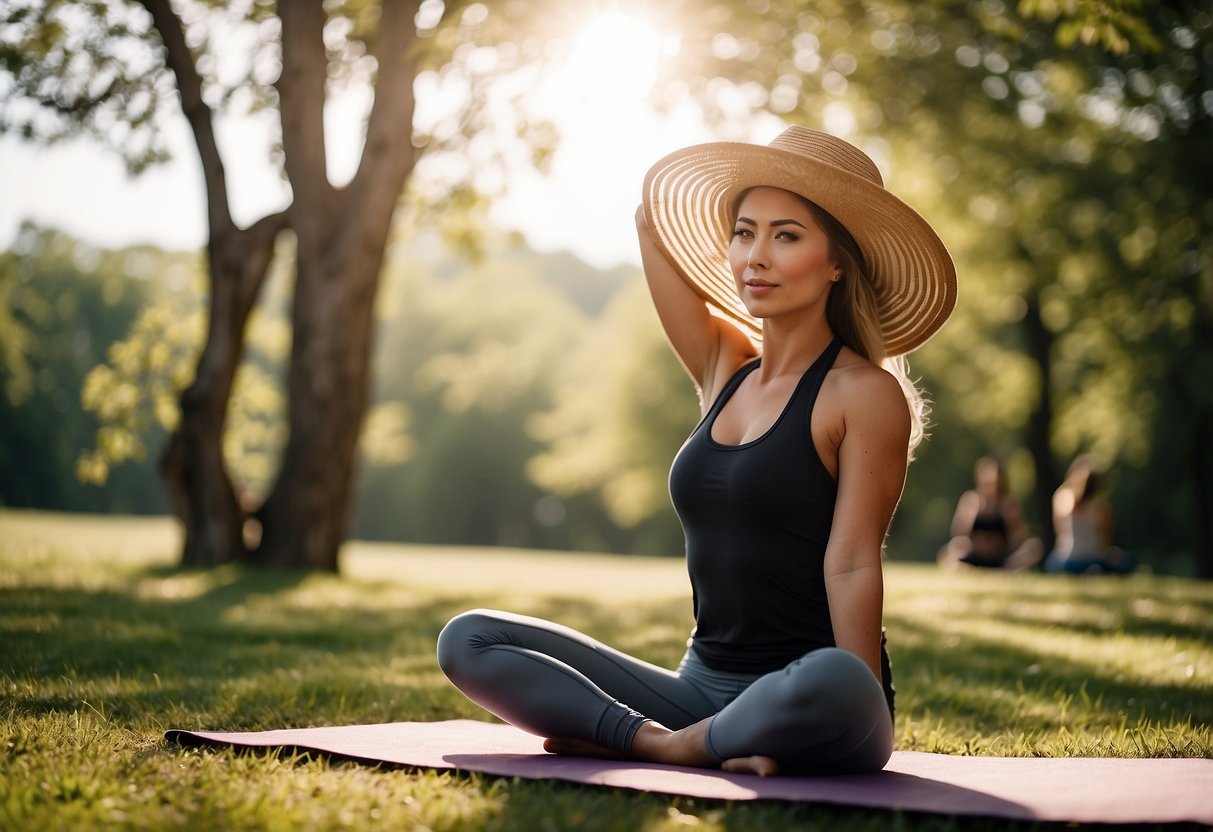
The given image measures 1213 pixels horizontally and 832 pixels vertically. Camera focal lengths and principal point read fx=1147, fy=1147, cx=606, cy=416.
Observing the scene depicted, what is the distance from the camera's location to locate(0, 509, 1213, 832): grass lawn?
2822 millimetres

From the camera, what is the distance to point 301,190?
38.1 ft

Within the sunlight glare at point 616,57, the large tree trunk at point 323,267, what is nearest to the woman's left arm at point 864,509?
the sunlight glare at point 616,57

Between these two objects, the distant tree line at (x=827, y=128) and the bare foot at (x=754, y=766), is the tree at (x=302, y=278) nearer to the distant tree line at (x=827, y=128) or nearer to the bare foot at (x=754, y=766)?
the distant tree line at (x=827, y=128)

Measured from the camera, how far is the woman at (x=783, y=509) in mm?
3252

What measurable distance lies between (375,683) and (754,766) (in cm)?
265

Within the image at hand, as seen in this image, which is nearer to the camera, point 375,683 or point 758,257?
point 758,257

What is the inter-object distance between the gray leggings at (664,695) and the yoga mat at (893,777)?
92mm

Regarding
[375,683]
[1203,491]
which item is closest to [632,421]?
[1203,491]

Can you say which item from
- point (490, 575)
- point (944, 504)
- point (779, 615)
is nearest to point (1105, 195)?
point (490, 575)

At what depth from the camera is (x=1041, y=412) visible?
24.6 metres

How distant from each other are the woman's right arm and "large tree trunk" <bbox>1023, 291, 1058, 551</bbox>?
21635 millimetres

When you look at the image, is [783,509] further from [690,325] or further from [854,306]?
[690,325]

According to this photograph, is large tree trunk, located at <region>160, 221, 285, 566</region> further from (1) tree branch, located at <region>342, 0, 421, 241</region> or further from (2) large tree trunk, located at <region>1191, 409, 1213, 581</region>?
(2) large tree trunk, located at <region>1191, 409, 1213, 581</region>

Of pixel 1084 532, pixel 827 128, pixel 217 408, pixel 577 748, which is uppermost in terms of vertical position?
pixel 827 128
